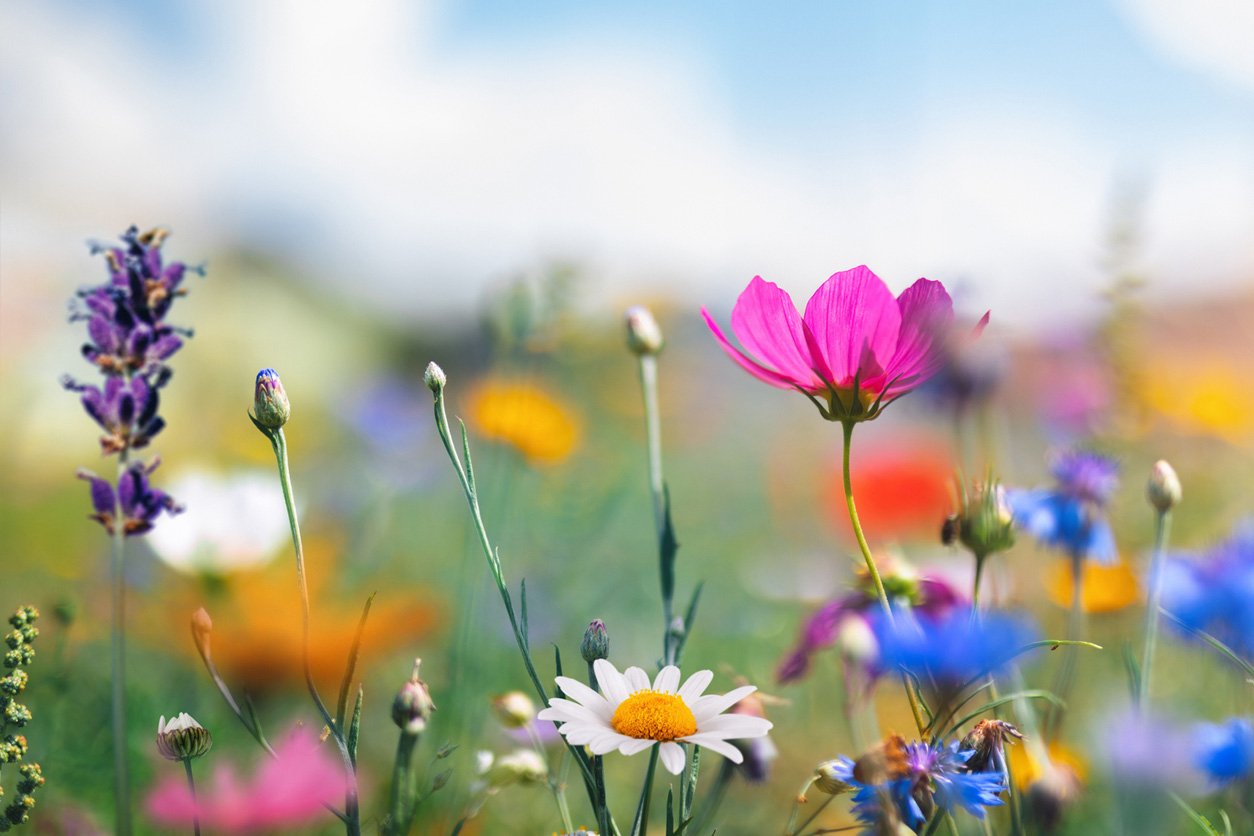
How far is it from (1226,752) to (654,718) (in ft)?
0.96

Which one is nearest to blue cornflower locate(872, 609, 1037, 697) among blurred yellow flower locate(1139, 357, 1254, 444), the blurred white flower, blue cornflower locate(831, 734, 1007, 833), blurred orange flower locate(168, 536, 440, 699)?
blue cornflower locate(831, 734, 1007, 833)

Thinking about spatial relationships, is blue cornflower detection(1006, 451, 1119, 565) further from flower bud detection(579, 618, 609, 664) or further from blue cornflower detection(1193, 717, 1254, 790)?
flower bud detection(579, 618, 609, 664)

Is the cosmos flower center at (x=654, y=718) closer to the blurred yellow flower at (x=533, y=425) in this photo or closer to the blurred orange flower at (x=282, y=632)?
the blurred orange flower at (x=282, y=632)

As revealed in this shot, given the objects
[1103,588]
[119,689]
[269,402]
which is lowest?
[1103,588]

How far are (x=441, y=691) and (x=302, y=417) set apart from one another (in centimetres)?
181

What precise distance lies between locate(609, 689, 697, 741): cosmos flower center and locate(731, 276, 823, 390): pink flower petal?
0.44 ft

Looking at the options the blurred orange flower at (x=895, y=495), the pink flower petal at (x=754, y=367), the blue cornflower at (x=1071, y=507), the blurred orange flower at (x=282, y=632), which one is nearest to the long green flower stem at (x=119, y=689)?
the pink flower petal at (x=754, y=367)

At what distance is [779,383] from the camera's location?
0.43 meters

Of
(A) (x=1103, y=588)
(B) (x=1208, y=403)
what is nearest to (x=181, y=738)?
(A) (x=1103, y=588)

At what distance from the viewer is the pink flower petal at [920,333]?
388 millimetres

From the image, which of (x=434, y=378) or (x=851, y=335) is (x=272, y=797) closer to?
(x=434, y=378)

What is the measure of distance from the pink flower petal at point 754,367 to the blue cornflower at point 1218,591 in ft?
0.89

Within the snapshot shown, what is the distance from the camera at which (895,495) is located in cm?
166

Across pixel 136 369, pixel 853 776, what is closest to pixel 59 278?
pixel 136 369
